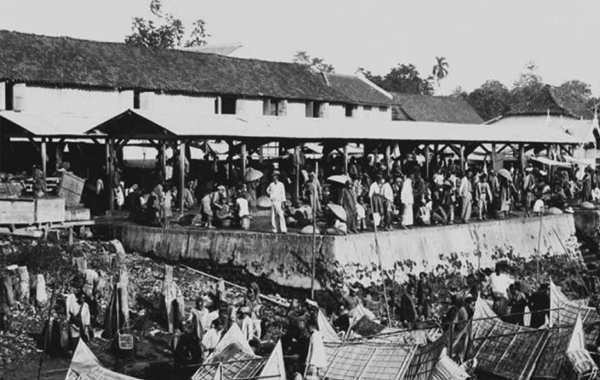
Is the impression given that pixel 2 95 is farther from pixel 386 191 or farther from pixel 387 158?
pixel 386 191

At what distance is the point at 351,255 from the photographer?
66.7ft

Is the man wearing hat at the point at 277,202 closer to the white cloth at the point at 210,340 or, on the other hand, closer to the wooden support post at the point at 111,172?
the wooden support post at the point at 111,172

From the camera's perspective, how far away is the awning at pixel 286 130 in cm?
2353

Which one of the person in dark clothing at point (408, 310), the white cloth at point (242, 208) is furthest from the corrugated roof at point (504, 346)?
the white cloth at point (242, 208)

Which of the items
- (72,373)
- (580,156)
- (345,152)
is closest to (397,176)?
(345,152)

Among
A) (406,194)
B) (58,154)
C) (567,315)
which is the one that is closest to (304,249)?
(406,194)

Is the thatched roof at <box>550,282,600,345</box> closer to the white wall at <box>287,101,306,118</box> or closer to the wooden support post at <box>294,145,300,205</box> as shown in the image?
the wooden support post at <box>294,145,300,205</box>

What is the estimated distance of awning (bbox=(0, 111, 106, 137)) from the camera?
27344mm

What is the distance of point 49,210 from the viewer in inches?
878

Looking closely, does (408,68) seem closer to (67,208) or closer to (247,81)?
(247,81)

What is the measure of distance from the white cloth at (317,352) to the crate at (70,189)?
1278 centimetres

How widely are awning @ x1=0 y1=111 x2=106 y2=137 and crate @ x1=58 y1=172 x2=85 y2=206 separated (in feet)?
7.32

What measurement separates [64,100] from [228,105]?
25.3 ft

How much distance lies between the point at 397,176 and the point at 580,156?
22.6 metres
